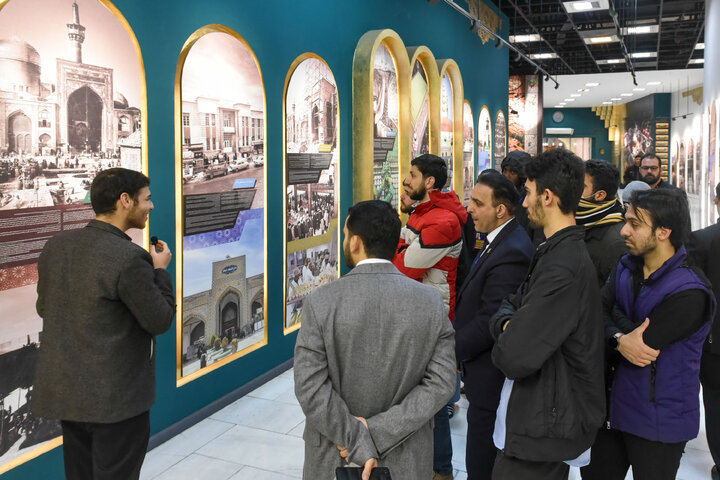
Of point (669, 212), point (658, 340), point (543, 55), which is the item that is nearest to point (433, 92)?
point (669, 212)

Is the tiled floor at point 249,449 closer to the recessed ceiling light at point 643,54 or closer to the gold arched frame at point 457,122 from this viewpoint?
the gold arched frame at point 457,122

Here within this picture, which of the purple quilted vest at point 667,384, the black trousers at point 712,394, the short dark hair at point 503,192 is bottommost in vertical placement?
the black trousers at point 712,394

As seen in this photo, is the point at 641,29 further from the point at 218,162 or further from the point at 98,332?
the point at 98,332

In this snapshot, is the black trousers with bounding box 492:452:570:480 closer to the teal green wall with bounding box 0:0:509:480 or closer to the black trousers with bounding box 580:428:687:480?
the black trousers with bounding box 580:428:687:480

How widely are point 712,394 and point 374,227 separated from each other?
2347 mm

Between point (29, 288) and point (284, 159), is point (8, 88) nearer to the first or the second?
point (29, 288)

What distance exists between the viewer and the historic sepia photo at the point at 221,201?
3924 mm

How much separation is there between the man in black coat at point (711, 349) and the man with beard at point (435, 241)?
118 cm

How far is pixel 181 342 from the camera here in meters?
3.87

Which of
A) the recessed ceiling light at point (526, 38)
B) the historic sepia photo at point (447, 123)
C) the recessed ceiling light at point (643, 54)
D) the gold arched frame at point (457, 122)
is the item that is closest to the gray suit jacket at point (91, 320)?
the historic sepia photo at point (447, 123)

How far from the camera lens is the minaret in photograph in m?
3.02

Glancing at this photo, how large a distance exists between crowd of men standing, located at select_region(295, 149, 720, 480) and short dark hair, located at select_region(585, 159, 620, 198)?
2.72ft

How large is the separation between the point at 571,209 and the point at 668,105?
2730cm

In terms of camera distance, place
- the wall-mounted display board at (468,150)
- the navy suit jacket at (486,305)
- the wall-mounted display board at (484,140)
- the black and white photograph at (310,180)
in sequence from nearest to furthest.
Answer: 1. the navy suit jacket at (486,305)
2. the black and white photograph at (310,180)
3. the wall-mounted display board at (468,150)
4. the wall-mounted display board at (484,140)
